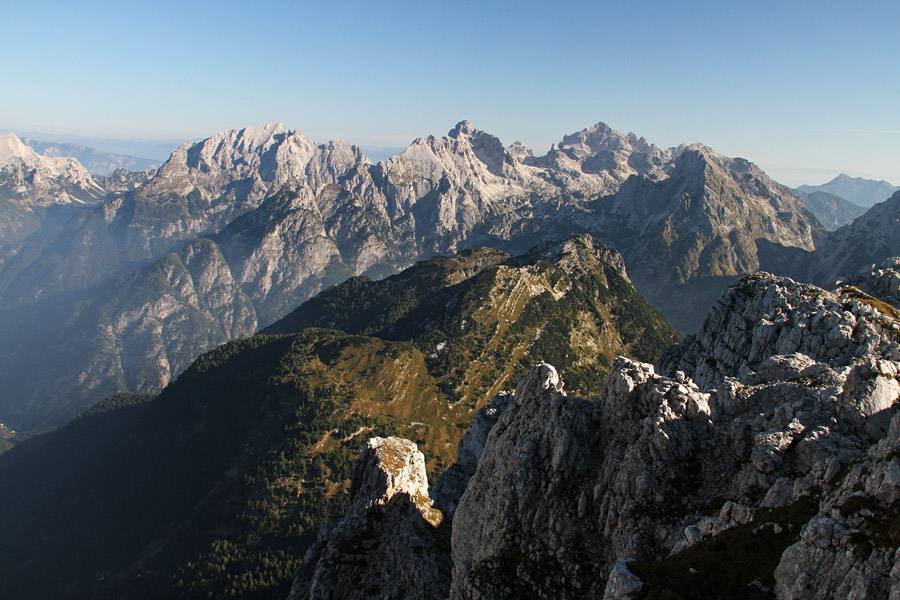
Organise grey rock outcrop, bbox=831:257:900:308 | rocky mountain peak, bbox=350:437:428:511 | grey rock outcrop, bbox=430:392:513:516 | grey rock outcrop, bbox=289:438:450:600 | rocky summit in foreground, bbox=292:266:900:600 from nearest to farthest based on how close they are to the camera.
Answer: rocky summit in foreground, bbox=292:266:900:600 < grey rock outcrop, bbox=289:438:450:600 < rocky mountain peak, bbox=350:437:428:511 < grey rock outcrop, bbox=430:392:513:516 < grey rock outcrop, bbox=831:257:900:308

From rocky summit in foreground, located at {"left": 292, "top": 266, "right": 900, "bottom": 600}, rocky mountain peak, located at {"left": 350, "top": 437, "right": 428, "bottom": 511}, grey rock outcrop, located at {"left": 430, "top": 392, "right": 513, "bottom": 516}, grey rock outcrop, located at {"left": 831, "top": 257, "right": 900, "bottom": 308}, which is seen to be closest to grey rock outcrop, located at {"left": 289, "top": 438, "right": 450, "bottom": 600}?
rocky mountain peak, located at {"left": 350, "top": 437, "right": 428, "bottom": 511}

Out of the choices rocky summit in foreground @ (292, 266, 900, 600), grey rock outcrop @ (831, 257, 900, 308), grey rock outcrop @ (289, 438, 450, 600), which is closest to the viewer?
rocky summit in foreground @ (292, 266, 900, 600)

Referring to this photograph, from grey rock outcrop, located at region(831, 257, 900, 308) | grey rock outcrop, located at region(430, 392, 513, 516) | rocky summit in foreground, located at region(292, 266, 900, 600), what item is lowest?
grey rock outcrop, located at region(430, 392, 513, 516)

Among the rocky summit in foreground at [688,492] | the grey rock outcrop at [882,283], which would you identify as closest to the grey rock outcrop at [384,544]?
the rocky summit in foreground at [688,492]

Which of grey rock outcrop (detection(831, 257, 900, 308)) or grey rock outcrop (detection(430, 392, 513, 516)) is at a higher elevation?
grey rock outcrop (detection(831, 257, 900, 308))

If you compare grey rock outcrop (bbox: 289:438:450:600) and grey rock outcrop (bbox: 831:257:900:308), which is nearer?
grey rock outcrop (bbox: 289:438:450:600)

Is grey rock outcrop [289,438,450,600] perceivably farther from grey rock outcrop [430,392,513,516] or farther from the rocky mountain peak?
grey rock outcrop [430,392,513,516]

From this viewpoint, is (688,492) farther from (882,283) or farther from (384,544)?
(882,283)
